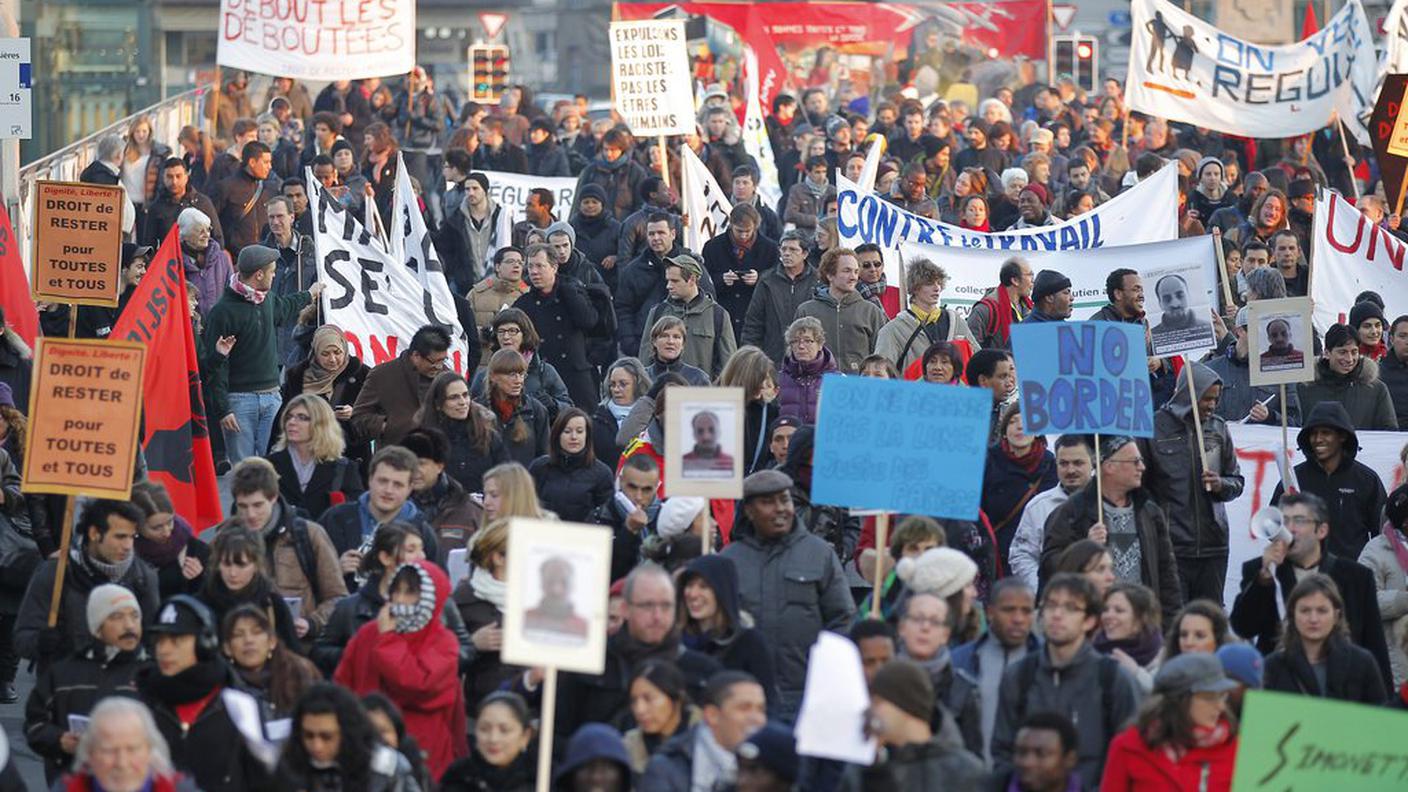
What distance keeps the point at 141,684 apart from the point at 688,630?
1.71m

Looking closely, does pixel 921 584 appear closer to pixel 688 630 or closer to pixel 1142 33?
pixel 688 630

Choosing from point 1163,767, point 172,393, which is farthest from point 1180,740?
point 172,393

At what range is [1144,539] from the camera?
10547 mm

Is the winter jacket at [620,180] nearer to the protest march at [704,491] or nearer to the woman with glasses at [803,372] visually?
the protest march at [704,491]

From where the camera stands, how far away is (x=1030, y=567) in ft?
35.1

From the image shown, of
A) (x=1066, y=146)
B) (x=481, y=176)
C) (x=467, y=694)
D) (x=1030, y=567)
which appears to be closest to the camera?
(x=467, y=694)

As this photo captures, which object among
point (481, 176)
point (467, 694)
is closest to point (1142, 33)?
point (481, 176)

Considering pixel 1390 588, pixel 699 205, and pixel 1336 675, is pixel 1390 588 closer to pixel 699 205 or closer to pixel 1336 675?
pixel 1336 675

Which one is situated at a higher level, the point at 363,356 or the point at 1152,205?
the point at 1152,205

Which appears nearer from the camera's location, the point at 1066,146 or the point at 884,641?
the point at 884,641

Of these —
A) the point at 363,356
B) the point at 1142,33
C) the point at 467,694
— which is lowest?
the point at 467,694

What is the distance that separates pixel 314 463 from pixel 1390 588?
436 centimetres

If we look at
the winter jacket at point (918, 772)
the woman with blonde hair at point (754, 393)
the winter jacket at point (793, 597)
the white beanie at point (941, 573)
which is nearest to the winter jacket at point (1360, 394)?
the woman with blonde hair at point (754, 393)

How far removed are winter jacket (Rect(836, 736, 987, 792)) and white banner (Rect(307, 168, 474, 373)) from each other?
7.95 m
